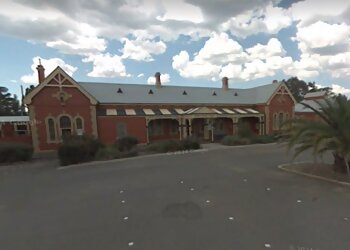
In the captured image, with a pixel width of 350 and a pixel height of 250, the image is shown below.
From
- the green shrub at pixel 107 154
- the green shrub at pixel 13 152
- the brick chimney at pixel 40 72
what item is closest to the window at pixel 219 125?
the green shrub at pixel 107 154

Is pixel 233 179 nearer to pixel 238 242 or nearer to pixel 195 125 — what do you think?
pixel 238 242

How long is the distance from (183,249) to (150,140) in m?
21.4

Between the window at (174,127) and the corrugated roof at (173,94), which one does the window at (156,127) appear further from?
the corrugated roof at (173,94)

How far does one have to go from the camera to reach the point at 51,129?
2102cm

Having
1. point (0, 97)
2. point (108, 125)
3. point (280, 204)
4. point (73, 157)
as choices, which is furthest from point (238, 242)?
point (0, 97)

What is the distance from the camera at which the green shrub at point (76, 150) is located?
1441 centimetres

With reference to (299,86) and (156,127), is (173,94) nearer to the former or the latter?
(156,127)

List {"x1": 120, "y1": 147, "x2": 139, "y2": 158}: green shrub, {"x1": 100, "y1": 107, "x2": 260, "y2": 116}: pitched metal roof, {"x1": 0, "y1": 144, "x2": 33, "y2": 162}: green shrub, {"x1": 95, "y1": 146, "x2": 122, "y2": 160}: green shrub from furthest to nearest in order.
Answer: {"x1": 100, "y1": 107, "x2": 260, "y2": 116}: pitched metal roof < {"x1": 120, "y1": 147, "x2": 139, "y2": 158}: green shrub < {"x1": 0, "y1": 144, "x2": 33, "y2": 162}: green shrub < {"x1": 95, "y1": 146, "x2": 122, "y2": 160}: green shrub

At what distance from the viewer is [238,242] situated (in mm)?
4508

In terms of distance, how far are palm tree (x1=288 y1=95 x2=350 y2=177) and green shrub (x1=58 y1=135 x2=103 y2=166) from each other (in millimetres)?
11827

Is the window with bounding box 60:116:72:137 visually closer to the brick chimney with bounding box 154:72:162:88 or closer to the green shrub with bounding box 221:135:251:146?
the brick chimney with bounding box 154:72:162:88

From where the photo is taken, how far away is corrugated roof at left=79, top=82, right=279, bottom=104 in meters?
25.8

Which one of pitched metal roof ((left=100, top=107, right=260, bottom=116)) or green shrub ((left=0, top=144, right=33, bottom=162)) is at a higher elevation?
pitched metal roof ((left=100, top=107, right=260, bottom=116))

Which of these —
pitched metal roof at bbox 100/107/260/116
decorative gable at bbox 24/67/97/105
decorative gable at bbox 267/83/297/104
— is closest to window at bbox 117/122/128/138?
pitched metal roof at bbox 100/107/260/116
